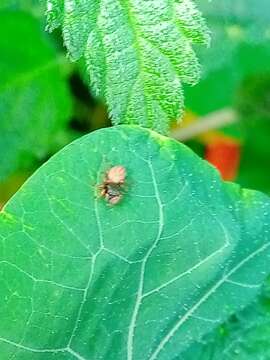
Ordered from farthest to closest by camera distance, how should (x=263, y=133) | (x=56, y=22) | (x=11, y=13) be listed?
(x=263, y=133)
(x=11, y=13)
(x=56, y=22)

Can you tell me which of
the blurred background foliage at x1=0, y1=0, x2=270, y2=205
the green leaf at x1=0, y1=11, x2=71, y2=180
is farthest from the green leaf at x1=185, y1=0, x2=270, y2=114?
the green leaf at x1=0, y1=11, x2=71, y2=180

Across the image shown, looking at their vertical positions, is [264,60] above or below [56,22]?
below

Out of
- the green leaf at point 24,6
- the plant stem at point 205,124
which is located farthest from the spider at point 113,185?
the plant stem at point 205,124

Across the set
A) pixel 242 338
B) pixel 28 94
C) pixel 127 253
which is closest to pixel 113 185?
pixel 127 253

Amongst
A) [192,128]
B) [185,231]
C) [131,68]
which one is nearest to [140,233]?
[185,231]

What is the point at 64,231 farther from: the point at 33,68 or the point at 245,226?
the point at 33,68

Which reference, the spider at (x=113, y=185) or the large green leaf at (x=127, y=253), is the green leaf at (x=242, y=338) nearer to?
the large green leaf at (x=127, y=253)
